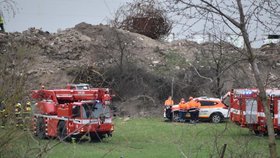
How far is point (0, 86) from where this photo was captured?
7.24m

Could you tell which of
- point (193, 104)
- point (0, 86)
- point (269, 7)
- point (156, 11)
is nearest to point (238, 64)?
point (269, 7)

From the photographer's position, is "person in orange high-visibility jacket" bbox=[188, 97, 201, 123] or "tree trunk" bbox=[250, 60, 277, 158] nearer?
"tree trunk" bbox=[250, 60, 277, 158]

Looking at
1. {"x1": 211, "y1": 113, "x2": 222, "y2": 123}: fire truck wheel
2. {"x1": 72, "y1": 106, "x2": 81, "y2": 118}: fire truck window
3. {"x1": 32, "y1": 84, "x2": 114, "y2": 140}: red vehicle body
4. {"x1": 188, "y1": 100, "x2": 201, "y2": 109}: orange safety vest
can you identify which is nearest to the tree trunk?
{"x1": 32, "y1": 84, "x2": 114, "y2": 140}: red vehicle body

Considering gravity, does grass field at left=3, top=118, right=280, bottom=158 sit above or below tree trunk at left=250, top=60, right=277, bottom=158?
below

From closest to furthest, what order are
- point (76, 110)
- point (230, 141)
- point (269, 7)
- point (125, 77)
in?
point (269, 7) < point (230, 141) < point (76, 110) < point (125, 77)

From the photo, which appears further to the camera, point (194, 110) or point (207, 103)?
point (207, 103)

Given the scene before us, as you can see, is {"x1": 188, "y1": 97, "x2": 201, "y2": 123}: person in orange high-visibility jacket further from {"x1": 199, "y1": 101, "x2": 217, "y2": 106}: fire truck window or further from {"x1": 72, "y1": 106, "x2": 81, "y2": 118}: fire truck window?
{"x1": 72, "y1": 106, "x2": 81, "y2": 118}: fire truck window

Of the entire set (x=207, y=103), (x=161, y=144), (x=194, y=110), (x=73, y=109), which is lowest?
(x=161, y=144)

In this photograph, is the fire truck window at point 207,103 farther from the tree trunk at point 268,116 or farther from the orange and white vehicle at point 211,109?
the tree trunk at point 268,116

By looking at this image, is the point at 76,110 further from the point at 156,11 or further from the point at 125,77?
the point at 125,77

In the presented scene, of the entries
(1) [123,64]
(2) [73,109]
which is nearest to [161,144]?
(2) [73,109]

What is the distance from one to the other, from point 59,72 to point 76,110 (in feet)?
75.5

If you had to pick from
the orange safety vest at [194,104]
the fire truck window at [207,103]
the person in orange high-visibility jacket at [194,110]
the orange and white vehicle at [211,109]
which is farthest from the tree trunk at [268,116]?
the fire truck window at [207,103]

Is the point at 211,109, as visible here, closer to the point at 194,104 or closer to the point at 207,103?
the point at 207,103
